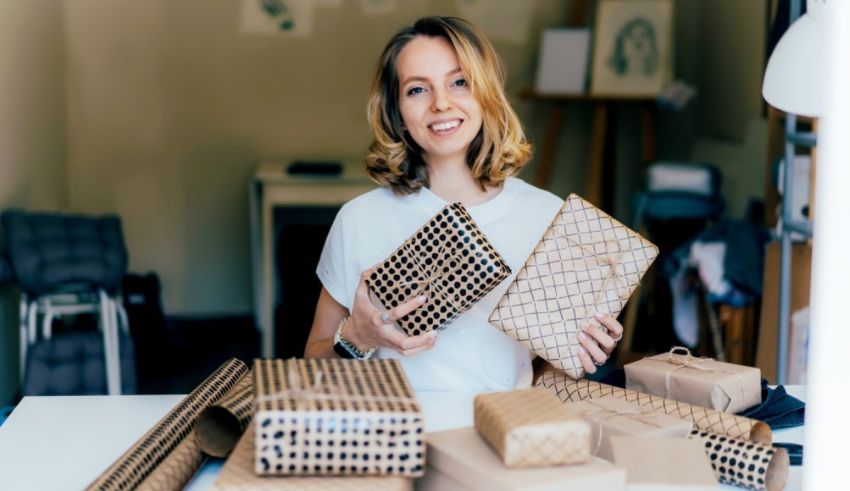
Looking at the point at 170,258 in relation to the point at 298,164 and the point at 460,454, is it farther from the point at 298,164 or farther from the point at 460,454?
the point at 460,454

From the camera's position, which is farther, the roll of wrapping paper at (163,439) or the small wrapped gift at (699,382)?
the small wrapped gift at (699,382)

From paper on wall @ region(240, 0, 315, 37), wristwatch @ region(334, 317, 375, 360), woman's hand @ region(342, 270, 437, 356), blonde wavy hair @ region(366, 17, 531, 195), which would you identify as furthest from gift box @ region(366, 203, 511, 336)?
paper on wall @ region(240, 0, 315, 37)

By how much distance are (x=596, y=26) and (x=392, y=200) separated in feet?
13.3

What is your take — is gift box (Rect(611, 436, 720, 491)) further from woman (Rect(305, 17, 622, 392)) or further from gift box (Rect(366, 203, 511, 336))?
woman (Rect(305, 17, 622, 392))

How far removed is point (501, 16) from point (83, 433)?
4.89 metres

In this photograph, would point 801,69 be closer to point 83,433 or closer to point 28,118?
point 83,433

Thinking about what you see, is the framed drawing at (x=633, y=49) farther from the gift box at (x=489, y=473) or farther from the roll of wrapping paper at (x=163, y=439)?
the gift box at (x=489, y=473)

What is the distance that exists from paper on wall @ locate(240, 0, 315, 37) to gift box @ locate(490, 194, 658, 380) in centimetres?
451

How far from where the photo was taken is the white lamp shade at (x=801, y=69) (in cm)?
176

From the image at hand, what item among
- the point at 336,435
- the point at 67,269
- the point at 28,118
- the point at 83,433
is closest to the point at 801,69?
the point at 336,435

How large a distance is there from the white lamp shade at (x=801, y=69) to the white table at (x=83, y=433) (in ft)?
1.77

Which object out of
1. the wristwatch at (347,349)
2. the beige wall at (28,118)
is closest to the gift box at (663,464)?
the wristwatch at (347,349)

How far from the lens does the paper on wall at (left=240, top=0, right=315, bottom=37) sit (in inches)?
235

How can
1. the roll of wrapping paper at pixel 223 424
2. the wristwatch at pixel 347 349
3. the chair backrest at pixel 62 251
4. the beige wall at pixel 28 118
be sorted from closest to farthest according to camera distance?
the roll of wrapping paper at pixel 223 424
the wristwatch at pixel 347 349
the chair backrest at pixel 62 251
the beige wall at pixel 28 118
